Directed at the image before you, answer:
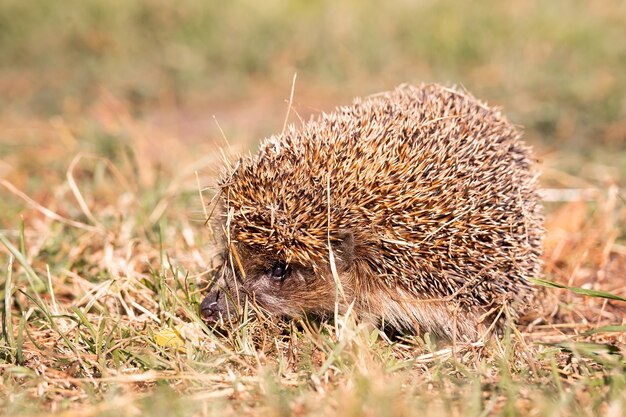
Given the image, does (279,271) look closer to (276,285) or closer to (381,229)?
(276,285)

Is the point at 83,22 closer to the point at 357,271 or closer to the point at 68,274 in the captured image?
the point at 68,274

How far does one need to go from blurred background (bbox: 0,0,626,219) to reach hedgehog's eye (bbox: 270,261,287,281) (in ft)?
12.5

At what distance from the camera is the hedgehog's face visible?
403 centimetres

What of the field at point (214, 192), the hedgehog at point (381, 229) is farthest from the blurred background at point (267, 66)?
the hedgehog at point (381, 229)

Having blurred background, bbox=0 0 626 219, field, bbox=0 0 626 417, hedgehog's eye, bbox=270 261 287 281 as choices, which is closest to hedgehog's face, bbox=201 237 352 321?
hedgehog's eye, bbox=270 261 287 281

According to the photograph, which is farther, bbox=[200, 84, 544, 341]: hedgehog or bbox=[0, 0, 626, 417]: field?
bbox=[200, 84, 544, 341]: hedgehog

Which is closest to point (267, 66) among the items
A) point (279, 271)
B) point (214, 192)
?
point (214, 192)

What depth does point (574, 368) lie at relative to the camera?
3680 millimetres

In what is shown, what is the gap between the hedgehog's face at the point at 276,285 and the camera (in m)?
4.03

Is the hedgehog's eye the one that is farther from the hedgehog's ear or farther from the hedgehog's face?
the hedgehog's ear

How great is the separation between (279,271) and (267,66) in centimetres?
807

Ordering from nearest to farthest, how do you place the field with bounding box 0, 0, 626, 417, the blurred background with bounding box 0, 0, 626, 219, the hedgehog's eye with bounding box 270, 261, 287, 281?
the field with bounding box 0, 0, 626, 417 < the hedgehog's eye with bounding box 270, 261, 287, 281 < the blurred background with bounding box 0, 0, 626, 219

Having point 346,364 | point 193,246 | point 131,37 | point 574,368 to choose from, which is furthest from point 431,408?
point 131,37

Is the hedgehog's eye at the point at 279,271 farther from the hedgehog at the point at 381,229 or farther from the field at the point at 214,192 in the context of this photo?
the field at the point at 214,192
